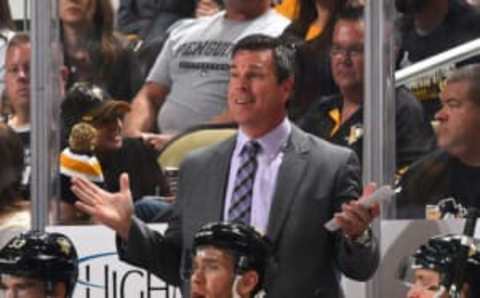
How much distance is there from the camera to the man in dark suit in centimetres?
513

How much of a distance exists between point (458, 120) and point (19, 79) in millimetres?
1596

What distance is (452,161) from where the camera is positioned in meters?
5.36

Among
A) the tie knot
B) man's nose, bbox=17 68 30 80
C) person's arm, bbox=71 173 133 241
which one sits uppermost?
man's nose, bbox=17 68 30 80

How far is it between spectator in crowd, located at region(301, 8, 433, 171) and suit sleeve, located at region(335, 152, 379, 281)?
274 mm

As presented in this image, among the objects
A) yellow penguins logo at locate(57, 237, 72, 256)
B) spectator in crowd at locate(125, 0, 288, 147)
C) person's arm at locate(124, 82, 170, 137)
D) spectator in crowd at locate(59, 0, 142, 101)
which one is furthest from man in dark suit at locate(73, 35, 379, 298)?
spectator in crowd at locate(59, 0, 142, 101)

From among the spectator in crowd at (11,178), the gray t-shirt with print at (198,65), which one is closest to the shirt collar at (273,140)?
the gray t-shirt with print at (198,65)

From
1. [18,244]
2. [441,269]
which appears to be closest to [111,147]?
[18,244]

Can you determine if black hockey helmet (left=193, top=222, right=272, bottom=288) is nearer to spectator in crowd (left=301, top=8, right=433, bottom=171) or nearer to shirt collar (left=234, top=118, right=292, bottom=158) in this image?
shirt collar (left=234, top=118, right=292, bottom=158)

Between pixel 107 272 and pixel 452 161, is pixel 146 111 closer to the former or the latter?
pixel 107 272

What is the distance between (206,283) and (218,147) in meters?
0.69

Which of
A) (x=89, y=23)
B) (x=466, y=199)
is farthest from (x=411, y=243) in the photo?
(x=89, y=23)

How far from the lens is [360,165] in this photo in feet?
17.9

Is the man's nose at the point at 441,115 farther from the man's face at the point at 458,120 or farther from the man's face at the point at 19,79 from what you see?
the man's face at the point at 19,79

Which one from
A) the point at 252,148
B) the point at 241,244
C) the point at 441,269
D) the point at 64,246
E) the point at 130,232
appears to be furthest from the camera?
the point at 252,148
